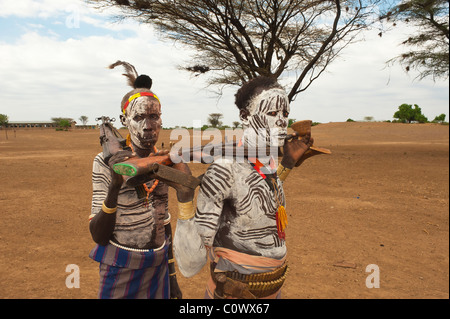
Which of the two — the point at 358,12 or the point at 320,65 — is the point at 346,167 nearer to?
the point at 320,65

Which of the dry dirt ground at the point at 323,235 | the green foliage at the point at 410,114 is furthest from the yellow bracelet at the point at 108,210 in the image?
the green foliage at the point at 410,114

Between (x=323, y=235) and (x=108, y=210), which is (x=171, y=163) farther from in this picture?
(x=323, y=235)

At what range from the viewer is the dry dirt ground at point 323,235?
4059 millimetres

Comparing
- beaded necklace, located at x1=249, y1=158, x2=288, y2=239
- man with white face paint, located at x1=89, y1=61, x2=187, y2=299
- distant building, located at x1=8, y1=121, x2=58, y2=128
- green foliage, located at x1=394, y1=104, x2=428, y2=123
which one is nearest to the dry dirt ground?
beaded necklace, located at x1=249, y1=158, x2=288, y2=239

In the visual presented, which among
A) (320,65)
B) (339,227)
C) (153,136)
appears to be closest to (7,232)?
(153,136)

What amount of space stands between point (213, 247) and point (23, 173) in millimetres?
12131

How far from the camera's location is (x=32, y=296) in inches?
150

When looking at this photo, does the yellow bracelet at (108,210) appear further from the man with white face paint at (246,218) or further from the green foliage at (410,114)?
the green foliage at (410,114)

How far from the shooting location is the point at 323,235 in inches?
230

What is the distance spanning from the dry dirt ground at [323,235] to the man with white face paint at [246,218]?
87cm

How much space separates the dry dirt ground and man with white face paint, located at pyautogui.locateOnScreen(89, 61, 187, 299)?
1.65 meters

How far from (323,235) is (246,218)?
14.3 ft

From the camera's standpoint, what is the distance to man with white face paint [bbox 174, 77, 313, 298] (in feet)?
6.00

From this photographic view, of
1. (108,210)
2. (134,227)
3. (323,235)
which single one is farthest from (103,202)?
(323,235)
